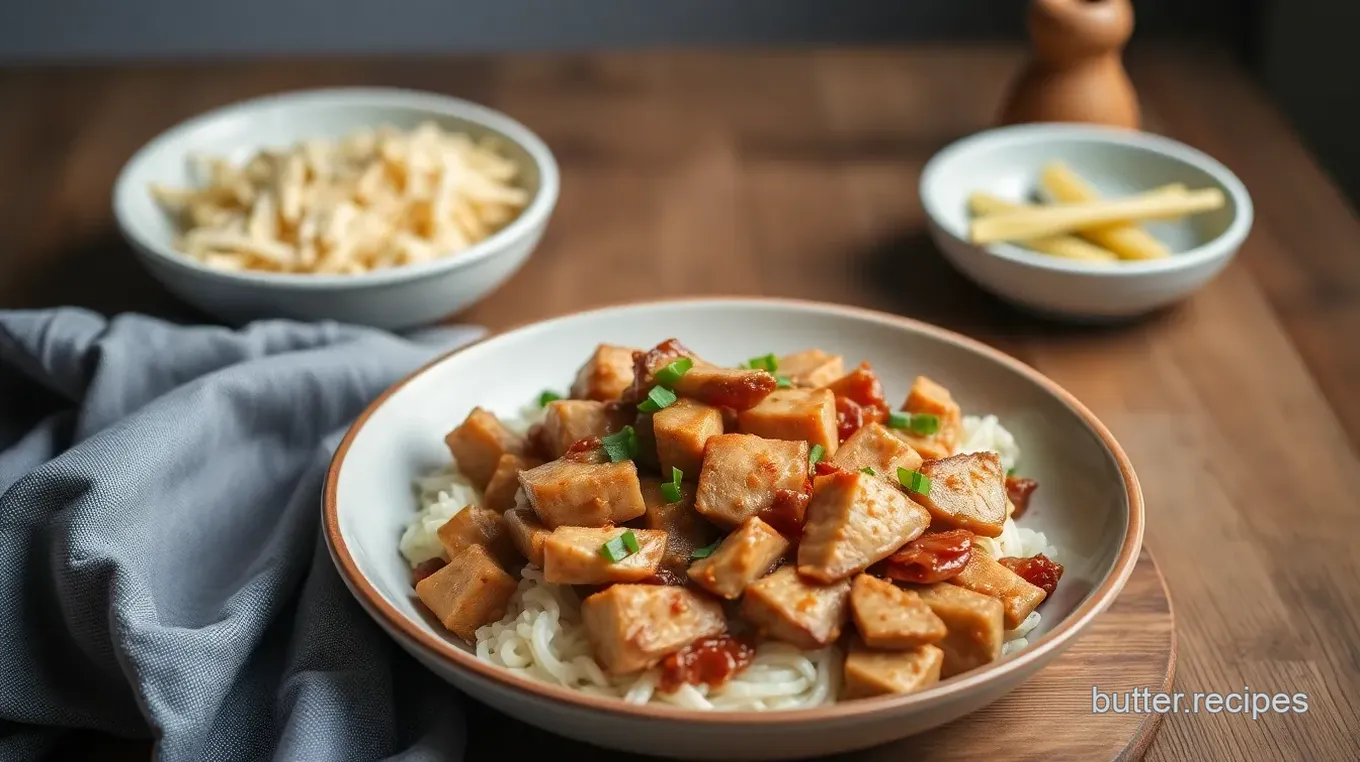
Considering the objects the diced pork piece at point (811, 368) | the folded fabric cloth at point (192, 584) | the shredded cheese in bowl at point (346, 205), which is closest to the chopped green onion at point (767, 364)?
the diced pork piece at point (811, 368)

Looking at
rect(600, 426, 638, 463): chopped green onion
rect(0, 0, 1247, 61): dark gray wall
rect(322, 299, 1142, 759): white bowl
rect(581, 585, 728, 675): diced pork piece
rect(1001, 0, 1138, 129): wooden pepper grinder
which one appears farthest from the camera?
rect(0, 0, 1247, 61): dark gray wall

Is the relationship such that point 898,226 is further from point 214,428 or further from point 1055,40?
Result: point 214,428

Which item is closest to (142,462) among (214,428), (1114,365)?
(214,428)

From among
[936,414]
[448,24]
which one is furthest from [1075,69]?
[448,24]

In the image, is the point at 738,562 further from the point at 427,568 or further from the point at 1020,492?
the point at 1020,492

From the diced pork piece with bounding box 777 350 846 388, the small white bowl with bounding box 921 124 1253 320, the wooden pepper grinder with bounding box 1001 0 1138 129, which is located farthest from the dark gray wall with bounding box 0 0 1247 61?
the diced pork piece with bounding box 777 350 846 388

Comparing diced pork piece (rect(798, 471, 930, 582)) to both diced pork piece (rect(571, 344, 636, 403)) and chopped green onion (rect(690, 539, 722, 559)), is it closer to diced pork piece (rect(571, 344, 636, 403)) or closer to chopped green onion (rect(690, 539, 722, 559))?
chopped green onion (rect(690, 539, 722, 559))
